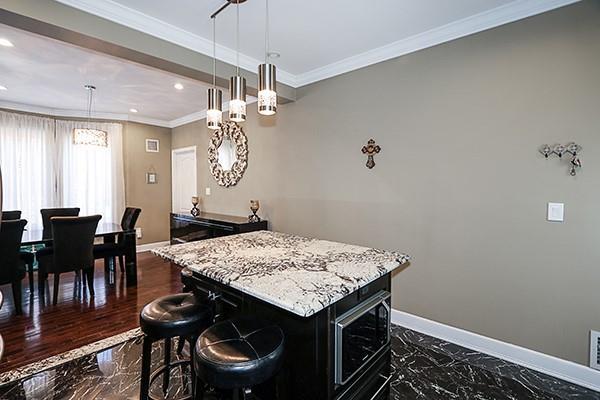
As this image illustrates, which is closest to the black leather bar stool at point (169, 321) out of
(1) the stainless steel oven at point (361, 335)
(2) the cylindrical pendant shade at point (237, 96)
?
(1) the stainless steel oven at point (361, 335)

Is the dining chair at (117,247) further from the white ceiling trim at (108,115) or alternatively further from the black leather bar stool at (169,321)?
the black leather bar stool at (169,321)

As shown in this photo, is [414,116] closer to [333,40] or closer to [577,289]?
[333,40]

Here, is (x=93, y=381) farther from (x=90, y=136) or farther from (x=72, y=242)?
(x=90, y=136)

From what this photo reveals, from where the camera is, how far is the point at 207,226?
447cm

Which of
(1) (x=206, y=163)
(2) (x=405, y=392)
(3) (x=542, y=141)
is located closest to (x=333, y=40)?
(3) (x=542, y=141)

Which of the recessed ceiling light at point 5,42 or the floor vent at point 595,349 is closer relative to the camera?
the floor vent at point 595,349

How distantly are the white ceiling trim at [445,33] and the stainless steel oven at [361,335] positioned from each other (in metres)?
2.25

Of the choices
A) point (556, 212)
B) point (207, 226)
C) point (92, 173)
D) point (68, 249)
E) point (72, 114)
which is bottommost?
point (68, 249)

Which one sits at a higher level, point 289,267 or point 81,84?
point 81,84

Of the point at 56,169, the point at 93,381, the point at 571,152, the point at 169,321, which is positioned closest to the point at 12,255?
the point at 93,381

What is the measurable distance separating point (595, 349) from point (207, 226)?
420 centimetres

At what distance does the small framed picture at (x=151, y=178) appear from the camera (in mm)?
6142

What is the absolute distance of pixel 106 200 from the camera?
18.6 feet

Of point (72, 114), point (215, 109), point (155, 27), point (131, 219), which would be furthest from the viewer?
point (72, 114)
